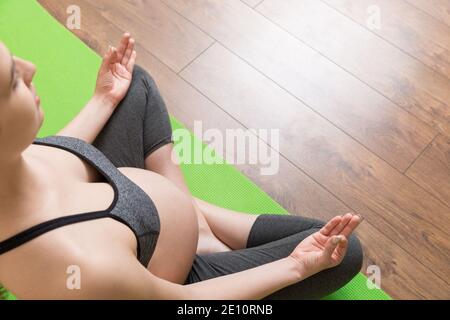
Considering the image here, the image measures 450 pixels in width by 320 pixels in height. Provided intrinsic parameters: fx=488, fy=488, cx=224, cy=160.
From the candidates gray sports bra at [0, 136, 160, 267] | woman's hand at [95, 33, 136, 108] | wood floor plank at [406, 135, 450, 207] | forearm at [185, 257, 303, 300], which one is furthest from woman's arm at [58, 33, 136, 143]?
wood floor plank at [406, 135, 450, 207]

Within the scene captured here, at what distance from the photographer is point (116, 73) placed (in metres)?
1.16

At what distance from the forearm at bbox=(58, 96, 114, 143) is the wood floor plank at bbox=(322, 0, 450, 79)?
3.44 ft

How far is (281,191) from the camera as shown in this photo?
4.83ft

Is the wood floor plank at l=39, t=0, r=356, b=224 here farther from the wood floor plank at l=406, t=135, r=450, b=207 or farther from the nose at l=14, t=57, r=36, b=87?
the nose at l=14, t=57, r=36, b=87

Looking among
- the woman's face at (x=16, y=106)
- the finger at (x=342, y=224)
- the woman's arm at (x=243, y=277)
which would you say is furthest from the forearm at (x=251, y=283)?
the woman's face at (x=16, y=106)

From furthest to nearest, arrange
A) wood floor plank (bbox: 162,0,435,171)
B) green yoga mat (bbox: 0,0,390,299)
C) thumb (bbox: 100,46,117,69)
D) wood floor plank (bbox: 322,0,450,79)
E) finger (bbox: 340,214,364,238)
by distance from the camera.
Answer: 1. wood floor plank (bbox: 322,0,450,79)
2. wood floor plank (bbox: 162,0,435,171)
3. green yoga mat (bbox: 0,0,390,299)
4. thumb (bbox: 100,46,117,69)
5. finger (bbox: 340,214,364,238)

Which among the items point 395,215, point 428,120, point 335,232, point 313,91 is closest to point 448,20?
point 428,120

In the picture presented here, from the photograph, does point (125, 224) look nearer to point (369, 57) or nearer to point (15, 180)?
point (15, 180)

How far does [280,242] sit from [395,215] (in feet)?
1.63

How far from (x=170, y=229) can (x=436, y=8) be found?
1.38 m

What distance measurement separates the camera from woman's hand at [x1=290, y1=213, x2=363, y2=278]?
1007mm

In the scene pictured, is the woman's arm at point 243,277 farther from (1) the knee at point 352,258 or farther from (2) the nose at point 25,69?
(2) the nose at point 25,69

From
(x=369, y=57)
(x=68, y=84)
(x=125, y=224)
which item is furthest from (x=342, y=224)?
(x=68, y=84)
